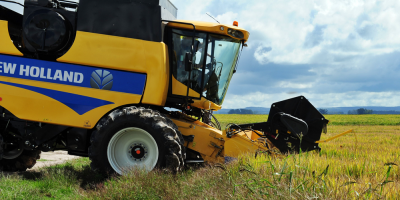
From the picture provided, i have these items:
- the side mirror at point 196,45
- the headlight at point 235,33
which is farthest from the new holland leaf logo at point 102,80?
the headlight at point 235,33

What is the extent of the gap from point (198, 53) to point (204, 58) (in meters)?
0.15

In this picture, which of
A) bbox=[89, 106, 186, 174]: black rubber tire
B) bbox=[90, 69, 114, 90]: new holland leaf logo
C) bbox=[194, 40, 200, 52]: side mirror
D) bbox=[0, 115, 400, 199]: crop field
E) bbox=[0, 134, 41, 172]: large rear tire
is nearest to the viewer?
bbox=[0, 115, 400, 199]: crop field

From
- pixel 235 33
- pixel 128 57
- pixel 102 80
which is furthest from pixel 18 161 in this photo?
pixel 235 33

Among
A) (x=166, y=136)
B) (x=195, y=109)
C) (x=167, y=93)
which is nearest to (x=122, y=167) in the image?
(x=166, y=136)

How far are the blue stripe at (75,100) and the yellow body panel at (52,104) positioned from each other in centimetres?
5

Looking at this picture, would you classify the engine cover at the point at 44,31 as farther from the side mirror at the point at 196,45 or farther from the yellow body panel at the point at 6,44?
the side mirror at the point at 196,45

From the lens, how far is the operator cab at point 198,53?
20.2ft

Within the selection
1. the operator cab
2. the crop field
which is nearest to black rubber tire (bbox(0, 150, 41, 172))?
the crop field

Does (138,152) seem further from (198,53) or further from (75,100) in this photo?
(198,53)

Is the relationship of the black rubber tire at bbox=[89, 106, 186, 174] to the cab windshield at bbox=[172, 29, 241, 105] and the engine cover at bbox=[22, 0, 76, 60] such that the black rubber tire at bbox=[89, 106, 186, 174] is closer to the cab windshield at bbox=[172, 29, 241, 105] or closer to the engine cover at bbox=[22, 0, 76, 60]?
the cab windshield at bbox=[172, 29, 241, 105]

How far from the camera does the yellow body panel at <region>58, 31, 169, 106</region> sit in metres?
5.80

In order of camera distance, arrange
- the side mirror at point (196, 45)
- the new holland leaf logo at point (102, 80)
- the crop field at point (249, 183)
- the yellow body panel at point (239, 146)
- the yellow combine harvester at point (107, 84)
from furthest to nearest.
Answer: the side mirror at point (196, 45), the yellow body panel at point (239, 146), the new holland leaf logo at point (102, 80), the yellow combine harvester at point (107, 84), the crop field at point (249, 183)

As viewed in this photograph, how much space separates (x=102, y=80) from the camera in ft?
19.0

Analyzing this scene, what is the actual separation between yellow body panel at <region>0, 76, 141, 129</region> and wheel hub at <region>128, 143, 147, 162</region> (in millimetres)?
797
